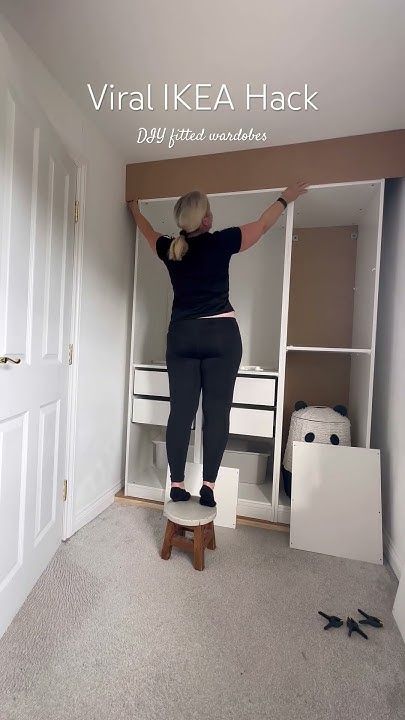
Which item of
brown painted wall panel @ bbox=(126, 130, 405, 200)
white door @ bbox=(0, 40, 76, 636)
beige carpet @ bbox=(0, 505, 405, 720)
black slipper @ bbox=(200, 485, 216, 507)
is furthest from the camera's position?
brown painted wall panel @ bbox=(126, 130, 405, 200)

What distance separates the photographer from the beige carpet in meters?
0.94

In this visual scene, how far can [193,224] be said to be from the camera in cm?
149

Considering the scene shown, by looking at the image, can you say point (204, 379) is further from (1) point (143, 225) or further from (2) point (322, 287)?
(2) point (322, 287)

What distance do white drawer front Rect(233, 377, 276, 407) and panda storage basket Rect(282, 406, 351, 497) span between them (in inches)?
9.0

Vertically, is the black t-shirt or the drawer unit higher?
the black t-shirt

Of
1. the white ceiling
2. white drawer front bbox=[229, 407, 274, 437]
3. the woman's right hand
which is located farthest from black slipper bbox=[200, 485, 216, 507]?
the white ceiling

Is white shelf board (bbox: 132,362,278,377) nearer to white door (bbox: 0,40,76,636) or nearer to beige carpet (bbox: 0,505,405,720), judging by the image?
white door (bbox: 0,40,76,636)

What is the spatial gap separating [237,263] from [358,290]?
A: 807 millimetres

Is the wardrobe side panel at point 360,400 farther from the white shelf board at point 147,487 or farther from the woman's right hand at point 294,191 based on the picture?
the white shelf board at point 147,487

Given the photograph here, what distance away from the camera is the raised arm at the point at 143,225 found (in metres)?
1.80

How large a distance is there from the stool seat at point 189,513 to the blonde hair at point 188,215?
3.66 ft

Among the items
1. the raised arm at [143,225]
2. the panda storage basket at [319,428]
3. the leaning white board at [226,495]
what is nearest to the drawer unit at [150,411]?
the leaning white board at [226,495]

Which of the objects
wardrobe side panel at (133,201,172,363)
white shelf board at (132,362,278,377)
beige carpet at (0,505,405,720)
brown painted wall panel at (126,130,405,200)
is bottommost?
beige carpet at (0,505,405,720)

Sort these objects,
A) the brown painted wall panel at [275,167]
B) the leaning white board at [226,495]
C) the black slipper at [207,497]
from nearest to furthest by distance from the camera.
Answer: the black slipper at [207,497], the brown painted wall panel at [275,167], the leaning white board at [226,495]
